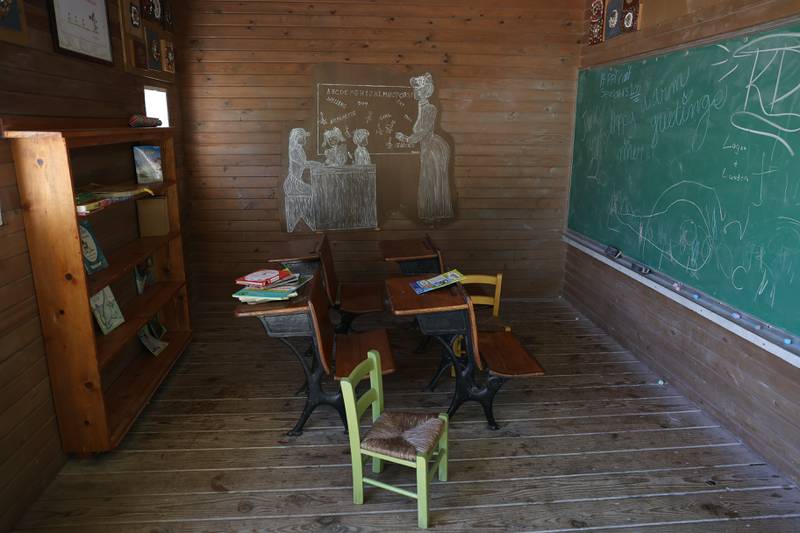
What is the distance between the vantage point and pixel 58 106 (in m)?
2.83

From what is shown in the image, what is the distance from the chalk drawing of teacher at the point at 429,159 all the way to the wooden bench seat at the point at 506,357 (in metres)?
2.04

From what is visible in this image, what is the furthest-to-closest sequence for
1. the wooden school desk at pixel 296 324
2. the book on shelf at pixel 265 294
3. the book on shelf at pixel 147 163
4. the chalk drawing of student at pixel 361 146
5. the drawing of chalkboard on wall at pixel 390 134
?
the chalk drawing of student at pixel 361 146 < the drawing of chalkboard on wall at pixel 390 134 < the book on shelf at pixel 147 163 < the book on shelf at pixel 265 294 < the wooden school desk at pixel 296 324

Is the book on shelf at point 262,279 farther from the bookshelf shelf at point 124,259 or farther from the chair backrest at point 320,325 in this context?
the bookshelf shelf at point 124,259

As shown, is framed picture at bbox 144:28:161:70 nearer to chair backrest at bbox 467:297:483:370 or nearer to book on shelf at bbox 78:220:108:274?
book on shelf at bbox 78:220:108:274

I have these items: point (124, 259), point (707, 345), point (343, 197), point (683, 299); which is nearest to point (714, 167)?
point (683, 299)

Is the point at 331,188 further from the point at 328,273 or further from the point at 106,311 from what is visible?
the point at 106,311

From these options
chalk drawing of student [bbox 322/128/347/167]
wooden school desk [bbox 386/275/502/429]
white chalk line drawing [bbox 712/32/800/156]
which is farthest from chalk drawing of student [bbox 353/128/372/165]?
white chalk line drawing [bbox 712/32/800/156]

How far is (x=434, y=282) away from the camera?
128 inches

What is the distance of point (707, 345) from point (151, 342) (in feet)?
12.1

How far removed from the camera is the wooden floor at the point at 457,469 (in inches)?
97.3

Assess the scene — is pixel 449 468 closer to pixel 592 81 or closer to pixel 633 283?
pixel 633 283

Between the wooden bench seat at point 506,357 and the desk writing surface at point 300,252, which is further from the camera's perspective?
the desk writing surface at point 300,252

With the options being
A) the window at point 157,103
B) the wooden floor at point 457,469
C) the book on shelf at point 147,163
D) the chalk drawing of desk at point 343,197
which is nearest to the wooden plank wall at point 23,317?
the wooden floor at point 457,469

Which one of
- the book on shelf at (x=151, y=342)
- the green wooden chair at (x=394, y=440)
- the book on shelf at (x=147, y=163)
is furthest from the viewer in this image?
the book on shelf at (x=151, y=342)
